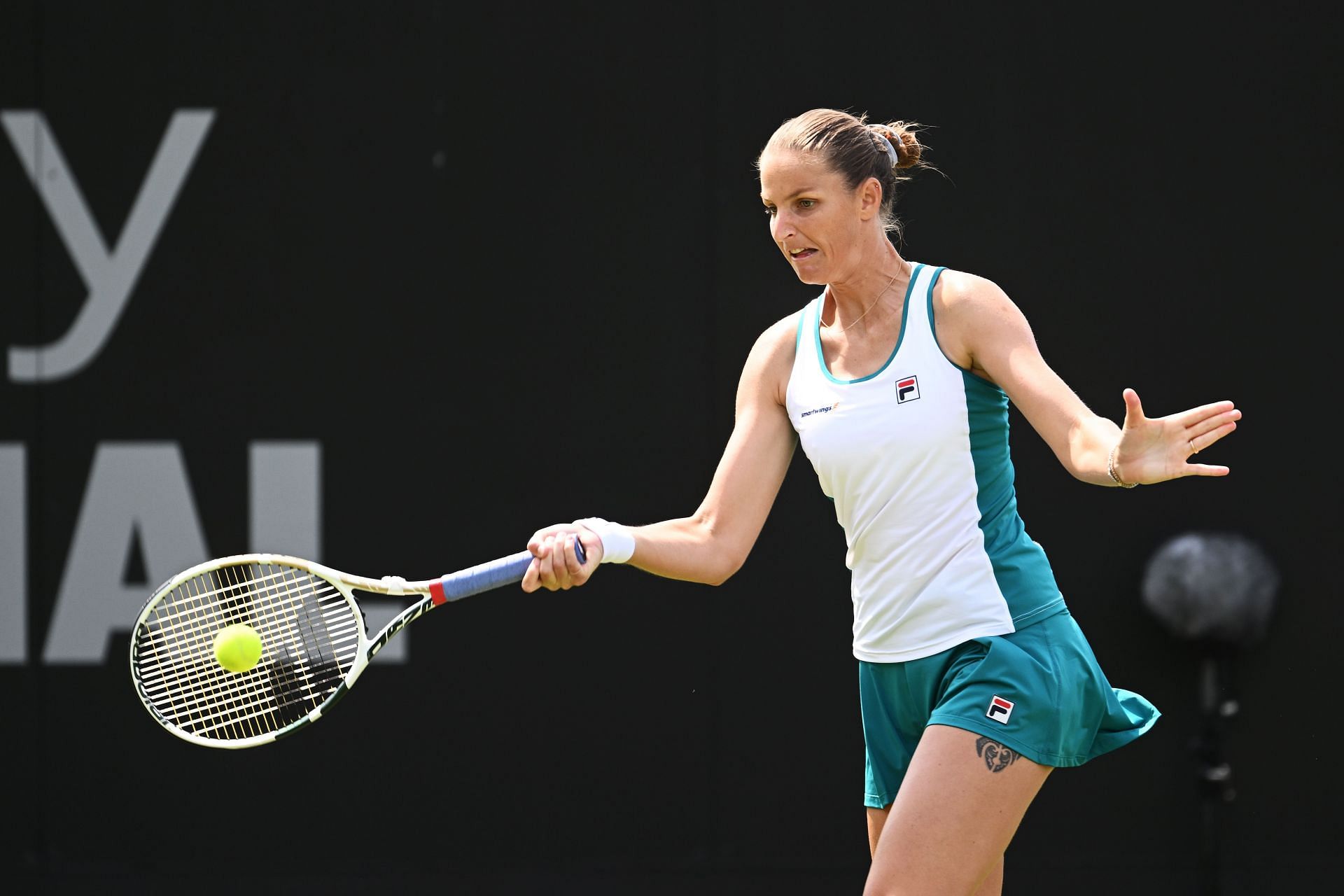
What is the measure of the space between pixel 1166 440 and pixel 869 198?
747mm

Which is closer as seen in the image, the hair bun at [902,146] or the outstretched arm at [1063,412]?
the outstretched arm at [1063,412]

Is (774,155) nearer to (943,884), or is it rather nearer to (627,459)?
(943,884)

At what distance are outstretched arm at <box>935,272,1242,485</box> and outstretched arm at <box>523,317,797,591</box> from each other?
1.14 ft

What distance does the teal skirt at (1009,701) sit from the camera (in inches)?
94.6

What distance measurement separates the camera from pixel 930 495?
8.31 feet

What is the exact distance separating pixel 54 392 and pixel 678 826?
215 cm

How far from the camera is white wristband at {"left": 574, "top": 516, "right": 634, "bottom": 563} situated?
2.60m

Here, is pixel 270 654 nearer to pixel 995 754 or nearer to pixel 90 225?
pixel 995 754

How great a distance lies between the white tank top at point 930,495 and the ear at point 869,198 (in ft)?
0.52

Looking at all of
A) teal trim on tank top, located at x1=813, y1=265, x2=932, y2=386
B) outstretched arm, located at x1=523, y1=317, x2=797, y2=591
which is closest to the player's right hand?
outstretched arm, located at x1=523, y1=317, x2=797, y2=591

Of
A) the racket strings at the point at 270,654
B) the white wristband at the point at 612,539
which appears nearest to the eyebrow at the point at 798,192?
the white wristband at the point at 612,539

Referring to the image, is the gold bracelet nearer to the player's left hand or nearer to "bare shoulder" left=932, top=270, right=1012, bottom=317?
the player's left hand

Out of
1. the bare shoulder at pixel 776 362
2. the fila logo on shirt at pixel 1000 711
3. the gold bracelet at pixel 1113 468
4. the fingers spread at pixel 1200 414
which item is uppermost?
the bare shoulder at pixel 776 362

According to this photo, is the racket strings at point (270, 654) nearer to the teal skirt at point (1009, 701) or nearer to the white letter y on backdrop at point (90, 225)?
the teal skirt at point (1009, 701)
